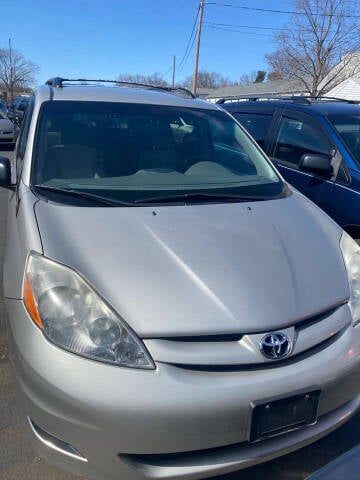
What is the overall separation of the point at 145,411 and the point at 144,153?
75.1 inches

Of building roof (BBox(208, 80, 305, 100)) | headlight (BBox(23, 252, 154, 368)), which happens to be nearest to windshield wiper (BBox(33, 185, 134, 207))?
headlight (BBox(23, 252, 154, 368))

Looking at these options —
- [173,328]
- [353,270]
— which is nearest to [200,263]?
[173,328]

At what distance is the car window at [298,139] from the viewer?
448cm

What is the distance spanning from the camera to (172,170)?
3.05 metres

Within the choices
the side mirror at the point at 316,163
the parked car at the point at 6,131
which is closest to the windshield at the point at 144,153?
the side mirror at the point at 316,163

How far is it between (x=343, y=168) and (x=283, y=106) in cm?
144

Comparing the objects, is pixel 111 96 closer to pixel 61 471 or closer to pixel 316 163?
pixel 316 163

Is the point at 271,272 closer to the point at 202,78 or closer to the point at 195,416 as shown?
the point at 195,416

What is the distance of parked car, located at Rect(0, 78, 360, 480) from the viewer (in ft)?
5.43

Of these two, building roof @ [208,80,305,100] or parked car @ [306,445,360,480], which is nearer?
parked car @ [306,445,360,480]

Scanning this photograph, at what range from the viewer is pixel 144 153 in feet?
10.1

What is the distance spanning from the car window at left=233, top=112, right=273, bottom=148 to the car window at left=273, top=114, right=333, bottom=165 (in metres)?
0.23

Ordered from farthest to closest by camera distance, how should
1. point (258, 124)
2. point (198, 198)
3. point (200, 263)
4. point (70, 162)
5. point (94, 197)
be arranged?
point (258, 124) → point (70, 162) → point (198, 198) → point (94, 197) → point (200, 263)

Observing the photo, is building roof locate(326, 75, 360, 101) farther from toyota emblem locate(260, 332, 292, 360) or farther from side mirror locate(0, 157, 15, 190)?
toyota emblem locate(260, 332, 292, 360)
